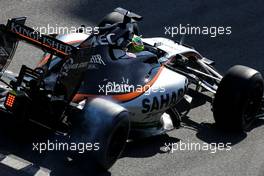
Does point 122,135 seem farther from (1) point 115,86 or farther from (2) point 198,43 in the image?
(2) point 198,43

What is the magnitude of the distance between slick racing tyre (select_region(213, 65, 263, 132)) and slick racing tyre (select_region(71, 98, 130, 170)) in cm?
204

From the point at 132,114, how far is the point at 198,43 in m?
4.62

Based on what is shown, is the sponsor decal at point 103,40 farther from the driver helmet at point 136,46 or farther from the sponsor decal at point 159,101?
the sponsor decal at point 159,101

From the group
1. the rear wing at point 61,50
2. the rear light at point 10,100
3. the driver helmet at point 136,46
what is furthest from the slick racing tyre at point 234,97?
the rear light at point 10,100

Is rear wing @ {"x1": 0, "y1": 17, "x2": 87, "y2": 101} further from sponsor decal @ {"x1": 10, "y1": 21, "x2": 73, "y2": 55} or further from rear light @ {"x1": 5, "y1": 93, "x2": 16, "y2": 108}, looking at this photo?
rear light @ {"x1": 5, "y1": 93, "x2": 16, "y2": 108}

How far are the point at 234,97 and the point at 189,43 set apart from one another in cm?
376

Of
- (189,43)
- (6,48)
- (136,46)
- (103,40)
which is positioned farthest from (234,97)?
(189,43)

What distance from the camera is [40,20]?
1506cm

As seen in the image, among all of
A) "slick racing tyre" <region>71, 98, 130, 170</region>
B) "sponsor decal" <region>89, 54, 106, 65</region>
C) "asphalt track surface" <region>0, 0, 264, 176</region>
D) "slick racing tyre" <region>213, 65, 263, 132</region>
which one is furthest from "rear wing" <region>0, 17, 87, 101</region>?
"slick racing tyre" <region>213, 65, 263, 132</region>

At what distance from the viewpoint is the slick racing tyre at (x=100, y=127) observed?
31.6 ft

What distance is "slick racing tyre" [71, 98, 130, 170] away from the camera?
9617 millimetres

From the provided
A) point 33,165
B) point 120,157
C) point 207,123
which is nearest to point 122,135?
point 120,157

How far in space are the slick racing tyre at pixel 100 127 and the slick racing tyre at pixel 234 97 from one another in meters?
2.04

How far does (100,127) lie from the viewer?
9.61m
